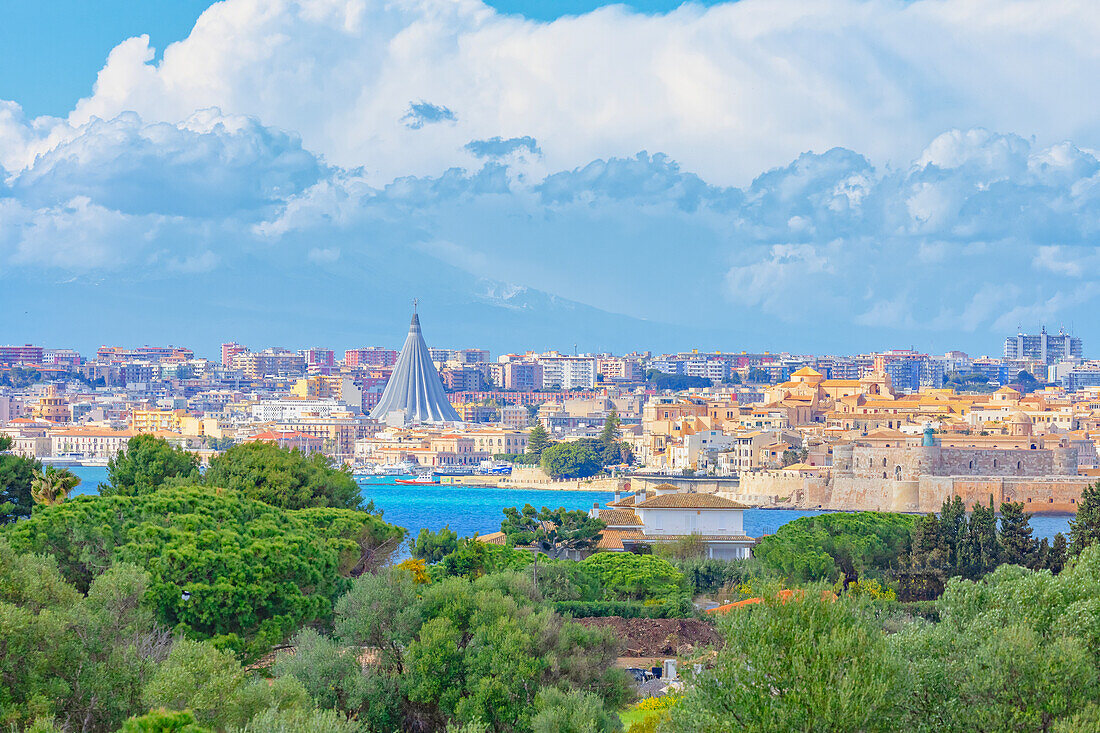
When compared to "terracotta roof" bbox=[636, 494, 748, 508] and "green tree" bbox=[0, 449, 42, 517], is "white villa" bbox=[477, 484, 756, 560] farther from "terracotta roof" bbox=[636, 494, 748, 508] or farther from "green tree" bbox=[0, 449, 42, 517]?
"green tree" bbox=[0, 449, 42, 517]

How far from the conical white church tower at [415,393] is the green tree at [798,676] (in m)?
103

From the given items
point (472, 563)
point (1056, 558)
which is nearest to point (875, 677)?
point (472, 563)

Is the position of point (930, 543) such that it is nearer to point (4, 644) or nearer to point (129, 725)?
point (4, 644)

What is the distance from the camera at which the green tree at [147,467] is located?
23720mm

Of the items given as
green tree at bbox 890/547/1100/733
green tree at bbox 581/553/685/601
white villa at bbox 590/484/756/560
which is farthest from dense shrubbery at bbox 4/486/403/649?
white villa at bbox 590/484/756/560

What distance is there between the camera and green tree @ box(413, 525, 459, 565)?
2533 centimetres

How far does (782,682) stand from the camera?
9.52m

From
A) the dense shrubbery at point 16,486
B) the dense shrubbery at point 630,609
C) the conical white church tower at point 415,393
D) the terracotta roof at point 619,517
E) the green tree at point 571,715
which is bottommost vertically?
the dense shrubbery at point 630,609

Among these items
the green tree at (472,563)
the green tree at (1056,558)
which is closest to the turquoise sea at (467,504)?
the green tree at (472,563)

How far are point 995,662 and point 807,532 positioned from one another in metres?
18.0

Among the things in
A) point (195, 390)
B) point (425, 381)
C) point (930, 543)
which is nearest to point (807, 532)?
point (930, 543)

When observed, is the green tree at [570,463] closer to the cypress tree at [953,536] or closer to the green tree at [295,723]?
the cypress tree at [953,536]

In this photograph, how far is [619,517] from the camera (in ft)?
103

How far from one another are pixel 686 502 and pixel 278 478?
9.38 meters
